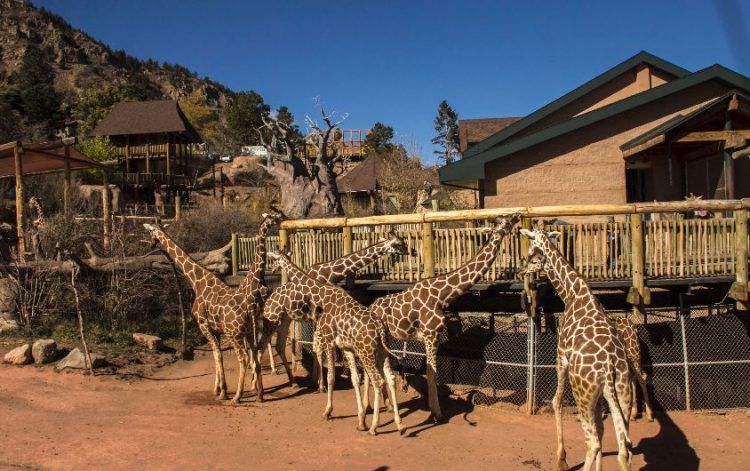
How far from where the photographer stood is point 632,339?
9.02m

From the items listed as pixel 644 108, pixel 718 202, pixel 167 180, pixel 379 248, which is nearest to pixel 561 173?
pixel 644 108

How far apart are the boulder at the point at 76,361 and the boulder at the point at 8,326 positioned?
2241 millimetres

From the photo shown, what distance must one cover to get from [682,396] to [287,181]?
23.1 metres

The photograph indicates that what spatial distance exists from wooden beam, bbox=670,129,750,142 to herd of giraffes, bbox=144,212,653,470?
550cm

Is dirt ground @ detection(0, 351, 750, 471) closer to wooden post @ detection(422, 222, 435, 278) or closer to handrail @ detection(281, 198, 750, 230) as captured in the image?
wooden post @ detection(422, 222, 435, 278)

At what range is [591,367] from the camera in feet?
22.7

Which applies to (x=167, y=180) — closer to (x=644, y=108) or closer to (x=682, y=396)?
(x=644, y=108)

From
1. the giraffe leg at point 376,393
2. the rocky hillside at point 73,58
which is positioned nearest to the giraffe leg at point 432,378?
the giraffe leg at point 376,393

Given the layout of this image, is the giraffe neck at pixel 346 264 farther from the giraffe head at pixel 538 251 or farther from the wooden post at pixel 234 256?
the wooden post at pixel 234 256

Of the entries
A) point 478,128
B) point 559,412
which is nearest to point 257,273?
point 559,412

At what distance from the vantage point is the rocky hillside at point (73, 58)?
238ft

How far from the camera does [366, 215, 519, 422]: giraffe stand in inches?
374

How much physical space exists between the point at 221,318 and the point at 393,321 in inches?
124

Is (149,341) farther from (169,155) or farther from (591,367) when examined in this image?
(169,155)
